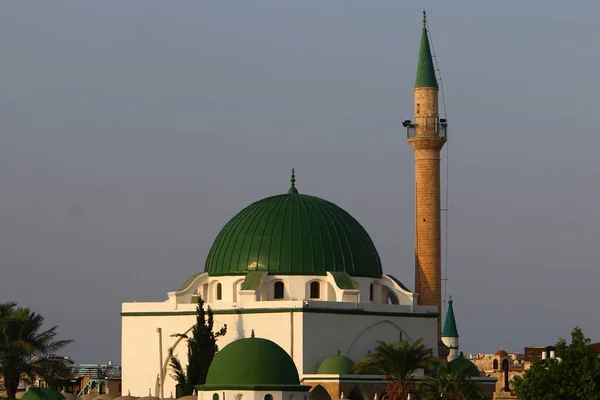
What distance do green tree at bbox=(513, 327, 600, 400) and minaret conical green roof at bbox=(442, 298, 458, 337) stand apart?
30746 mm

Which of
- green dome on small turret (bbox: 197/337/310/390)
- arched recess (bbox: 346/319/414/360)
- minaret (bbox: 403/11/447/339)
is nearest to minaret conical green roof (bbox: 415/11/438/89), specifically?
minaret (bbox: 403/11/447/339)

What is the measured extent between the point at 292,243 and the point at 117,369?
28.4 meters

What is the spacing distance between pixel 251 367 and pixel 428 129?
65.3 ft

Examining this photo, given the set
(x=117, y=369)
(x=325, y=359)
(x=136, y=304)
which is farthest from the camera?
(x=117, y=369)

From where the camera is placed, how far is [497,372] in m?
88.1

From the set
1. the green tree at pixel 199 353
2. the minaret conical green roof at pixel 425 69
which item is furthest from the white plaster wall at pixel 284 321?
the minaret conical green roof at pixel 425 69

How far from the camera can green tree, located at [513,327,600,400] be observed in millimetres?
44906

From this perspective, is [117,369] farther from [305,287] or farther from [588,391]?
[588,391]

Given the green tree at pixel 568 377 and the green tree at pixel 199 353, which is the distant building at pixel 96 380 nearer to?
the green tree at pixel 199 353

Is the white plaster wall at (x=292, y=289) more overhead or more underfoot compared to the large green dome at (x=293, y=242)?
more underfoot

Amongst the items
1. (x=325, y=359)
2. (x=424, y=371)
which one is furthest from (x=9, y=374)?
(x=424, y=371)

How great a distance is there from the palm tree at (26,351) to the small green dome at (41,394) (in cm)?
281

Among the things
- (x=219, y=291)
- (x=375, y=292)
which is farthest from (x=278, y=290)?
(x=375, y=292)

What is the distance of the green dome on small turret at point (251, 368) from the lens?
4797 cm
